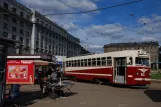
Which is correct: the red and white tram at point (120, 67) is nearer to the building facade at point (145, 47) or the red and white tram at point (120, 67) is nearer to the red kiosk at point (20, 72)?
the red kiosk at point (20, 72)

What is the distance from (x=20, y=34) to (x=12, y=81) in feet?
234

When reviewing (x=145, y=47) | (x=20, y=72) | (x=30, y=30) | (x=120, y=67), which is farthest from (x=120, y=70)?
(x=145, y=47)

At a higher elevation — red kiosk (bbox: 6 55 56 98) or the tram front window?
the tram front window

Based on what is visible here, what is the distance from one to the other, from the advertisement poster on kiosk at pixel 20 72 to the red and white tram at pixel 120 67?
1063cm

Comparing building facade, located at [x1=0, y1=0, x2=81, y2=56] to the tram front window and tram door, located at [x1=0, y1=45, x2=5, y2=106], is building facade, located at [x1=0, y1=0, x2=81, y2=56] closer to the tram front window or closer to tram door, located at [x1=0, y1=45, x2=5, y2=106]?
the tram front window

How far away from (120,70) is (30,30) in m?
69.8

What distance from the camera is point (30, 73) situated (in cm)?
1255

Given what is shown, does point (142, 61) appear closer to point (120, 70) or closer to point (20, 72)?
point (120, 70)

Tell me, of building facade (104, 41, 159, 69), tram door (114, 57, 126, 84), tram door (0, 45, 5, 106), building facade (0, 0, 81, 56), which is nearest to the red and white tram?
tram door (114, 57, 126, 84)

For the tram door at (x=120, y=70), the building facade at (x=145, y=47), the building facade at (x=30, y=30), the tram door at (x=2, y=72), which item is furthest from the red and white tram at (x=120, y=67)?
the building facade at (x=145, y=47)

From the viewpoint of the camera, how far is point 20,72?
12.6 meters

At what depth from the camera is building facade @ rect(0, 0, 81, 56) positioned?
73500mm

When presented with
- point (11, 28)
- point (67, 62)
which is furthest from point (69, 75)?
point (11, 28)

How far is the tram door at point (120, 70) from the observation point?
2199 cm
